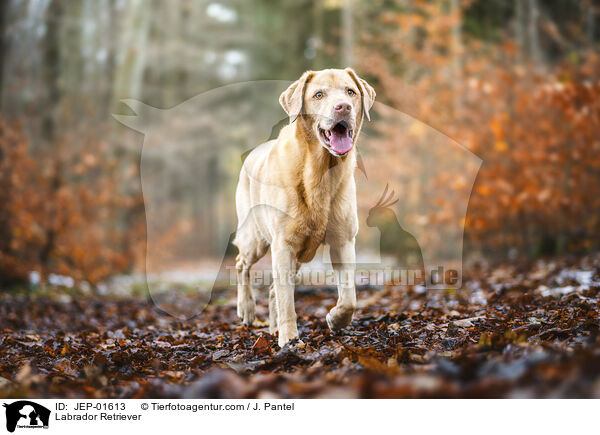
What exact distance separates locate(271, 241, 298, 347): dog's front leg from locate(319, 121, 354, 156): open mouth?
846mm

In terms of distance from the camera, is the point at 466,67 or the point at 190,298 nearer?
the point at 190,298

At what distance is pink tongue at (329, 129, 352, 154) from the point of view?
150 inches

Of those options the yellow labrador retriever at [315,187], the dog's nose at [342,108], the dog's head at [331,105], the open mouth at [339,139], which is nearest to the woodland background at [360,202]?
the yellow labrador retriever at [315,187]

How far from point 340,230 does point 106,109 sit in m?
11.5

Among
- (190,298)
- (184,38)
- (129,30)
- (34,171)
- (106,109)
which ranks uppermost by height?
(184,38)

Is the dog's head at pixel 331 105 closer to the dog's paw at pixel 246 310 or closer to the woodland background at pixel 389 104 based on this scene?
the dog's paw at pixel 246 310

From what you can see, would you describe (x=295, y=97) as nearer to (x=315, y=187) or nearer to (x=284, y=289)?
(x=315, y=187)

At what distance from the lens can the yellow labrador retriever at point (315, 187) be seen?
3.94m

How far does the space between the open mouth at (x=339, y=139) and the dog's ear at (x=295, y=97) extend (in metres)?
0.34

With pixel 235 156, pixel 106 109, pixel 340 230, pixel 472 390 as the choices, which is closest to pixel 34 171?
pixel 106 109

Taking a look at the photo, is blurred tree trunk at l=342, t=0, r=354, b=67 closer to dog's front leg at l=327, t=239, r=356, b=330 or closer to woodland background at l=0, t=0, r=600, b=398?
woodland background at l=0, t=0, r=600, b=398
